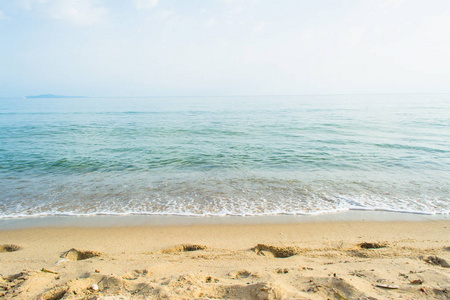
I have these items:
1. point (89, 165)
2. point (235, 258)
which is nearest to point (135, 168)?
point (89, 165)

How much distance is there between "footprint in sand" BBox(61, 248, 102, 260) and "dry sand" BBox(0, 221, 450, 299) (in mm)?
15

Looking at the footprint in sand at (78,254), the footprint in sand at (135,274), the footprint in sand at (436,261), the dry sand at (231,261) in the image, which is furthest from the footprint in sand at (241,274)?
the footprint in sand at (436,261)

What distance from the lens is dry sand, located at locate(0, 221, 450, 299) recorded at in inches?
110

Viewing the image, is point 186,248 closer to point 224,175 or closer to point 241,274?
point 241,274

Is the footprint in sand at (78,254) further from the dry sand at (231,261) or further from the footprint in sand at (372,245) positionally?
the footprint in sand at (372,245)

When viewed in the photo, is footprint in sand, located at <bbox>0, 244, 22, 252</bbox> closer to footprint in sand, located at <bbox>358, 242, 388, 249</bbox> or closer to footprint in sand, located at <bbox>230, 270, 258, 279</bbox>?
footprint in sand, located at <bbox>230, 270, 258, 279</bbox>

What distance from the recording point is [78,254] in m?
4.23

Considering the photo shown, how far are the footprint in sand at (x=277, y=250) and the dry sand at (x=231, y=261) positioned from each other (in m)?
0.02

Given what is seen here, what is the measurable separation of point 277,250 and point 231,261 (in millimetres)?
901

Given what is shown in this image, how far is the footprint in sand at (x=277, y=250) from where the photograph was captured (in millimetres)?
4145

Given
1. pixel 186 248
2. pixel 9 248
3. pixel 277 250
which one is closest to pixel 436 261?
pixel 277 250

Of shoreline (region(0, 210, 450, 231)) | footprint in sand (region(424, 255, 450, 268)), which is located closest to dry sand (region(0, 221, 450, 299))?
footprint in sand (region(424, 255, 450, 268))

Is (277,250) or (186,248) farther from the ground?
(277,250)

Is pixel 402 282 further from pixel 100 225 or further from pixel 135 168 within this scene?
pixel 135 168
